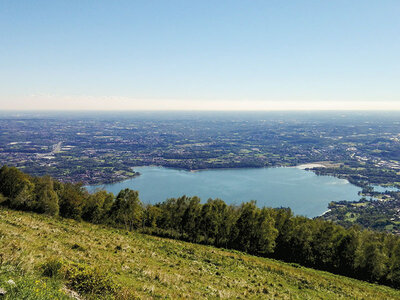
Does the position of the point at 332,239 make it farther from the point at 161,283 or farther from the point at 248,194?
the point at 248,194

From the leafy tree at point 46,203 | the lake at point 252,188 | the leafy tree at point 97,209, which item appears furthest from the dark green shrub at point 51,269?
the lake at point 252,188

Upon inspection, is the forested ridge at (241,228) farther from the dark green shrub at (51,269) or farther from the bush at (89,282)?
the bush at (89,282)

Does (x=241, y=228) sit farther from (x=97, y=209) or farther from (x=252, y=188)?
(x=252, y=188)

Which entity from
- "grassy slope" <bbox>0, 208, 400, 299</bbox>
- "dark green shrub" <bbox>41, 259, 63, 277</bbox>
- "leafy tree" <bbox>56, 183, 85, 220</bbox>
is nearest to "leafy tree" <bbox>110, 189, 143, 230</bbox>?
"leafy tree" <bbox>56, 183, 85, 220</bbox>

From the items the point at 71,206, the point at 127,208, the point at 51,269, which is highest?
the point at 51,269

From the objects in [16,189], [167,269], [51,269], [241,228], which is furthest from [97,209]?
[51,269]
